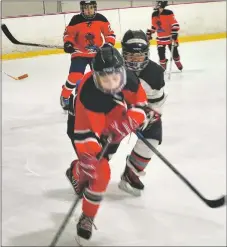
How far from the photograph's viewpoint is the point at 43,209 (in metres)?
2.04

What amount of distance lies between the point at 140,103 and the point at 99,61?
263mm

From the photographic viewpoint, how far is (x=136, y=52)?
1893 millimetres

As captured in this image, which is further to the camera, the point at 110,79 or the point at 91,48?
the point at 91,48

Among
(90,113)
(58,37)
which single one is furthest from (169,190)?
(58,37)

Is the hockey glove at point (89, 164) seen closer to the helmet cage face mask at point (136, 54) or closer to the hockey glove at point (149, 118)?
the hockey glove at point (149, 118)

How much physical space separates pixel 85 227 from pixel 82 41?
2.05m

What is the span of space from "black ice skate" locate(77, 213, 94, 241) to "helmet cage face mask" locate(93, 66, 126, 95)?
1.54 feet

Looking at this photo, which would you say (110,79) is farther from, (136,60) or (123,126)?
(136,60)

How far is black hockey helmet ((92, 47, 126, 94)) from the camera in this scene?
1562 millimetres

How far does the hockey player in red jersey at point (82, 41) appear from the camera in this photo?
3465 mm

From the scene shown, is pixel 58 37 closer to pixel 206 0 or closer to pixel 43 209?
pixel 206 0

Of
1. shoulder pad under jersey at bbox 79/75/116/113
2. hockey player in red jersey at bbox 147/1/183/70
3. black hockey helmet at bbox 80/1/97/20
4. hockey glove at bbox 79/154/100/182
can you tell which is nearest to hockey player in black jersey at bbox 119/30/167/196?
shoulder pad under jersey at bbox 79/75/116/113

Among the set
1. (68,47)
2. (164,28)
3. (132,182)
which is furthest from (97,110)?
(164,28)

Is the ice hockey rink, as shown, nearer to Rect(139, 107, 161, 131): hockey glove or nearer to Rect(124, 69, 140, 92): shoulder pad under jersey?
Rect(139, 107, 161, 131): hockey glove
